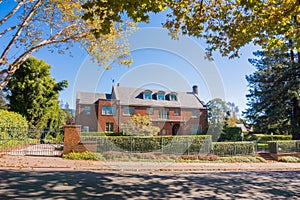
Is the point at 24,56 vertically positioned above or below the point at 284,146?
above

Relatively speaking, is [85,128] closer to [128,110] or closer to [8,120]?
[128,110]

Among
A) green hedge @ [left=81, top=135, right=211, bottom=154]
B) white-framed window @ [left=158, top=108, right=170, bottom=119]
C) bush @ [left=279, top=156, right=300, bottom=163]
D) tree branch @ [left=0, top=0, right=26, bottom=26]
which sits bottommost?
bush @ [left=279, top=156, right=300, bottom=163]

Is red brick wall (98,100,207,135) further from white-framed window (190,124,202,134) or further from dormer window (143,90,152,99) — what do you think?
dormer window (143,90,152,99)

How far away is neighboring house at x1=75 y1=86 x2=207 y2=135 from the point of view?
3234cm

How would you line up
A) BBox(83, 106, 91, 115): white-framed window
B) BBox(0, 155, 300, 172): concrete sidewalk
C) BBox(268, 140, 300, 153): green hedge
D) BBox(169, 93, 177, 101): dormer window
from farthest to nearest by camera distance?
BBox(169, 93, 177, 101): dormer window
BBox(83, 106, 91, 115): white-framed window
BBox(268, 140, 300, 153): green hedge
BBox(0, 155, 300, 172): concrete sidewalk

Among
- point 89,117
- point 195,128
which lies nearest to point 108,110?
point 89,117

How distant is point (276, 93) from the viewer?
20562mm

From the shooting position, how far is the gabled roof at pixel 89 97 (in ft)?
108

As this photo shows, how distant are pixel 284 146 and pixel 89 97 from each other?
26.7m

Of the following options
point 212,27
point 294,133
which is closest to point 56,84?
point 212,27

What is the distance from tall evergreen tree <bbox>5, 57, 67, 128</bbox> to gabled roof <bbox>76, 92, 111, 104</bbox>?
978 centimetres

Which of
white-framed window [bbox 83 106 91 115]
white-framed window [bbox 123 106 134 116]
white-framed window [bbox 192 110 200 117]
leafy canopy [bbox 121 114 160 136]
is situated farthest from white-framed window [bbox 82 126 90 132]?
white-framed window [bbox 192 110 200 117]

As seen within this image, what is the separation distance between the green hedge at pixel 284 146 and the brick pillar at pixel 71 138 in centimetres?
1383

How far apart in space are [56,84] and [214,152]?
19.0 m
